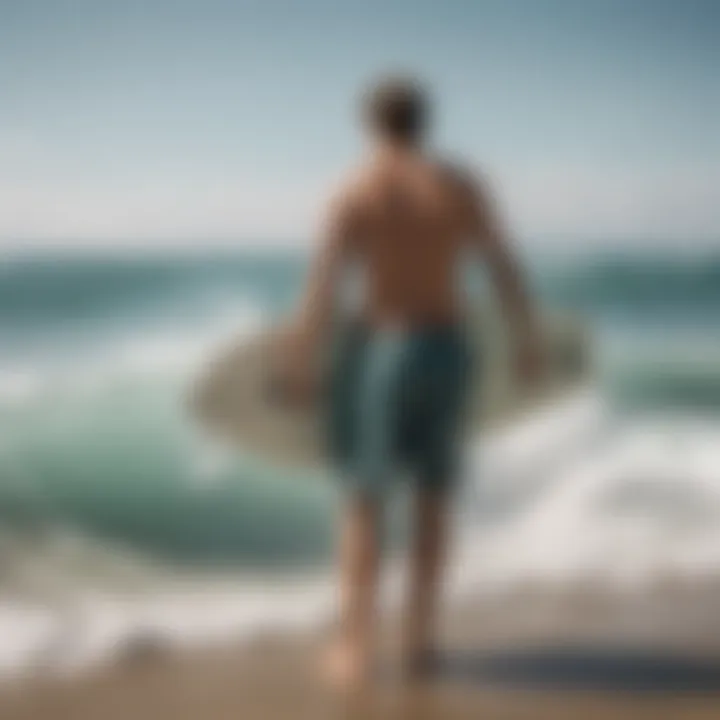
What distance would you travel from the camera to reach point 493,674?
1.85 metres

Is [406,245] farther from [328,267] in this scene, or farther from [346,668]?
[346,668]

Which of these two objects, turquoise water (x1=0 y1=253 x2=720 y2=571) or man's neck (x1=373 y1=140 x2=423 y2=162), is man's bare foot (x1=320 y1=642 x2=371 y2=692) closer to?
turquoise water (x1=0 y1=253 x2=720 y2=571)

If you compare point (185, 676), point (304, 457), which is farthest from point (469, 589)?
point (185, 676)

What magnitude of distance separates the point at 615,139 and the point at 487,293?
1.34ft

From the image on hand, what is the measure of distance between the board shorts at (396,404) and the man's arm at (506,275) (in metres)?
0.11

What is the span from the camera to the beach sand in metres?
1.77

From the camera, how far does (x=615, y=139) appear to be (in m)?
2.03

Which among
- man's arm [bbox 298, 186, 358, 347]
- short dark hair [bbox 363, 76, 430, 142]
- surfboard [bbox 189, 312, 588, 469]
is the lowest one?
surfboard [bbox 189, 312, 588, 469]

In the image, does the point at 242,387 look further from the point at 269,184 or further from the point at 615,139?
the point at 615,139

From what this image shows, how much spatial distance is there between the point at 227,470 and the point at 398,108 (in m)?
0.64

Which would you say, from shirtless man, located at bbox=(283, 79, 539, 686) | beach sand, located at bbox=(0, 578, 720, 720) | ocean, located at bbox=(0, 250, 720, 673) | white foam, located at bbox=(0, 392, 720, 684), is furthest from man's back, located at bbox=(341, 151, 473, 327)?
beach sand, located at bbox=(0, 578, 720, 720)

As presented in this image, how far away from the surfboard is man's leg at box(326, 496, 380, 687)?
0.36 feet

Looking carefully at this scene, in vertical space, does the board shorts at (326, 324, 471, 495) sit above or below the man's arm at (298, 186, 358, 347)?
below

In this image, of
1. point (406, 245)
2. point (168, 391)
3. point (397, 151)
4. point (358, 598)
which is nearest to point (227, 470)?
point (168, 391)
